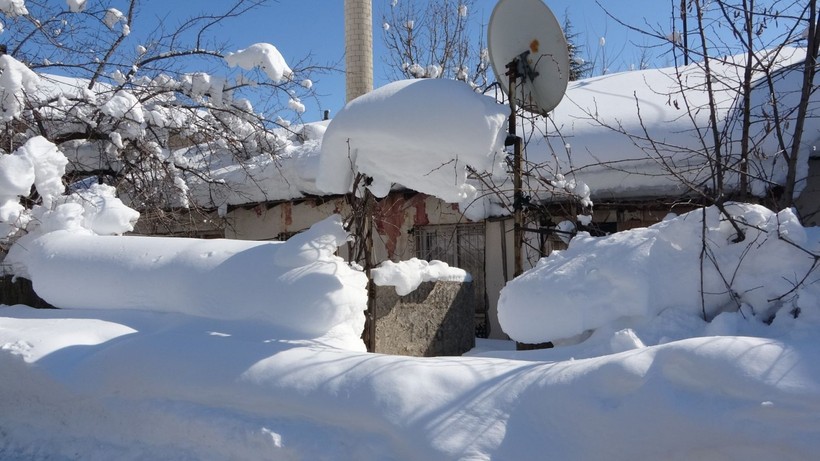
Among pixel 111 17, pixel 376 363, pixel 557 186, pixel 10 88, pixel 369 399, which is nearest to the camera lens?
pixel 369 399

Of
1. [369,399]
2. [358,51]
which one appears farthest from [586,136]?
[358,51]

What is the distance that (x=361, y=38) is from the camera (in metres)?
14.3

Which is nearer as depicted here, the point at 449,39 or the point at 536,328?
the point at 536,328

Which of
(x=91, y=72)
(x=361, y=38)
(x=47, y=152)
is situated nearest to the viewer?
(x=47, y=152)

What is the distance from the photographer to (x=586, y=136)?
25.0ft

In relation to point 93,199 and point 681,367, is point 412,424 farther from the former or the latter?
point 93,199

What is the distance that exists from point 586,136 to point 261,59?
3.76m

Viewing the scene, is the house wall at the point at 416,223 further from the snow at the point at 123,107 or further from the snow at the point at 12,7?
the snow at the point at 12,7

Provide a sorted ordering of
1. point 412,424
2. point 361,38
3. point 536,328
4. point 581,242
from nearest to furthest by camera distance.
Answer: point 412,424 < point 536,328 < point 581,242 < point 361,38

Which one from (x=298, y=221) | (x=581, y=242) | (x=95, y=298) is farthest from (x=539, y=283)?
(x=298, y=221)

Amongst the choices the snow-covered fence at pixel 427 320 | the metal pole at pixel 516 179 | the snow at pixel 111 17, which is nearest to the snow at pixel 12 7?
the snow at pixel 111 17

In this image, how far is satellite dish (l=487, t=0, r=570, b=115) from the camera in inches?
175

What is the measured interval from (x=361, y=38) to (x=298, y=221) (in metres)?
5.76

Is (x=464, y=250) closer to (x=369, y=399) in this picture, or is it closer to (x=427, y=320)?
(x=427, y=320)
